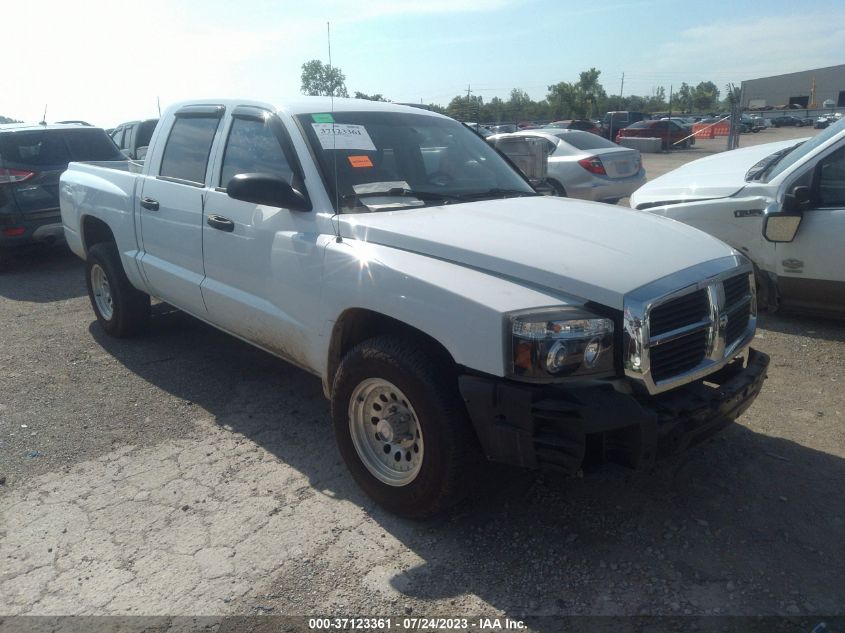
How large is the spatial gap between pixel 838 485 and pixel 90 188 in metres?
5.61

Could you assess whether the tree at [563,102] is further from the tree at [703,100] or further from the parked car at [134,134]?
the parked car at [134,134]

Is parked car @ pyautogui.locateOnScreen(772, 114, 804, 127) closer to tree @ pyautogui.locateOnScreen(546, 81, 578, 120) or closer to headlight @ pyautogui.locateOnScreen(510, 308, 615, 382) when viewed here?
tree @ pyautogui.locateOnScreen(546, 81, 578, 120)

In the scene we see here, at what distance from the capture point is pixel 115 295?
5711 mm

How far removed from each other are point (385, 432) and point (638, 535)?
1223 millimetres

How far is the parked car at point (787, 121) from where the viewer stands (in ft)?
179

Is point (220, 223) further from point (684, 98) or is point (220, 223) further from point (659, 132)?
point (684, 98)

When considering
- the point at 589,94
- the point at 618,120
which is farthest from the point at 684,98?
the point at 618,120

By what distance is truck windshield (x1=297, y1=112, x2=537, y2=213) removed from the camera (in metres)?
3.72

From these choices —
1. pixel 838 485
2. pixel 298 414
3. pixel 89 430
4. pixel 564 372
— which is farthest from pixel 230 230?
pixel 838 485


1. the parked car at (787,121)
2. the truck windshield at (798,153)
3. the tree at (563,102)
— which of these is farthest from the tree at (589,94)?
the truck windshield at (798,153)

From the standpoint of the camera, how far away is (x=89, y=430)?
172 inches

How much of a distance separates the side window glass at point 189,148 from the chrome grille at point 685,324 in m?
2.96

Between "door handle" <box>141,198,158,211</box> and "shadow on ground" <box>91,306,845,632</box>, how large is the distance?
1.76 meters

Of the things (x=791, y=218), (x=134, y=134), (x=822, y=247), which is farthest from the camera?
(x=134, y=134)
